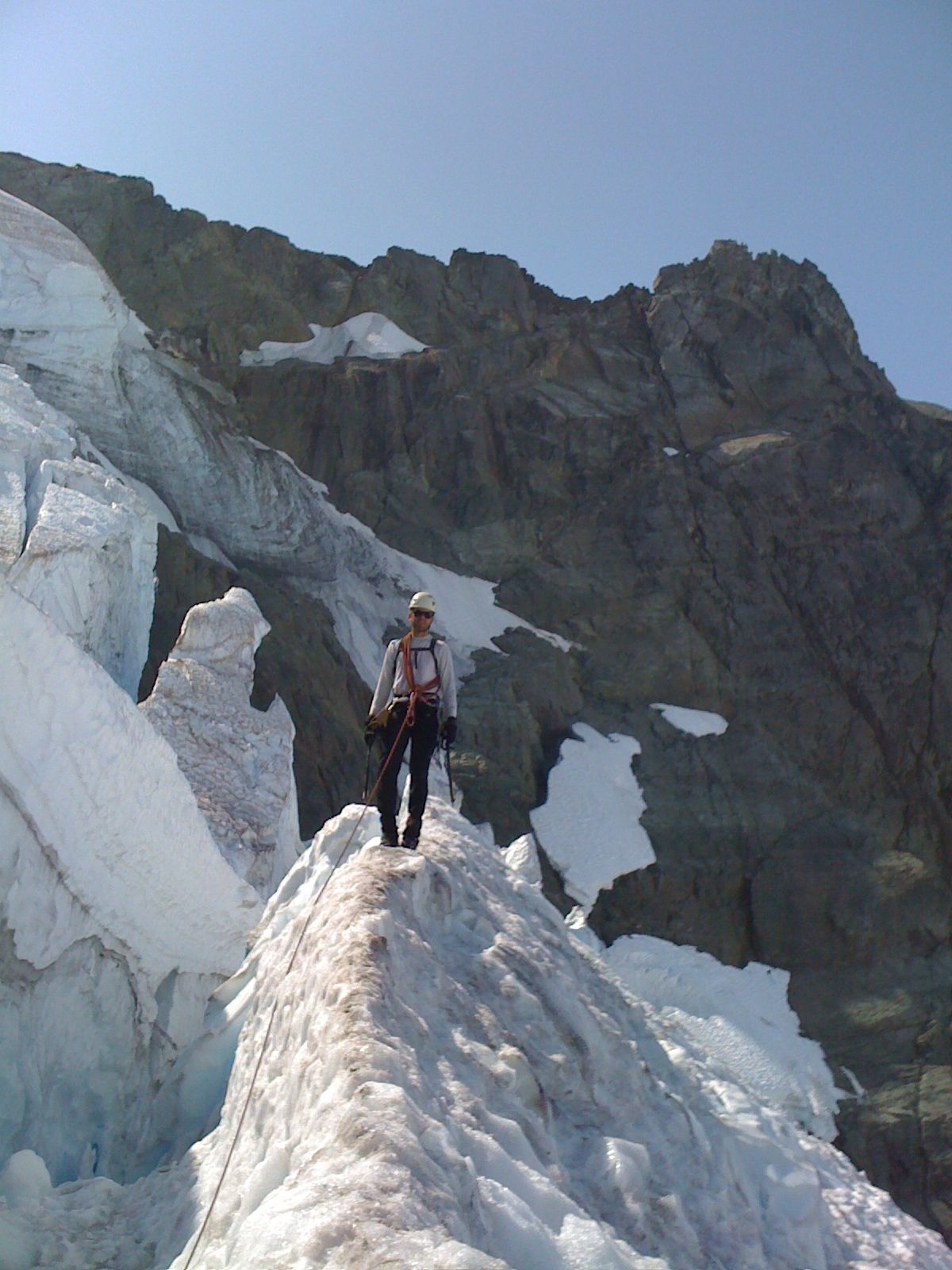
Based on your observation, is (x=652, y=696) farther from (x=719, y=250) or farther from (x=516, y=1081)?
(x=516, y=1081)

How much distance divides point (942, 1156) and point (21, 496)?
60.7 ft

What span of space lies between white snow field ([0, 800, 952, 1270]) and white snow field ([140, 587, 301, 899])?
8.13 feet

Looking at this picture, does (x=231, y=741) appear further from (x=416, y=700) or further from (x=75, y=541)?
(x=416, y=700)

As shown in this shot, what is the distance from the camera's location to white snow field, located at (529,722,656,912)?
77.0 feet

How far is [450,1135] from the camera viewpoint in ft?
11.5

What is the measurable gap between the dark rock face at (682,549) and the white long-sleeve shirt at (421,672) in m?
14.4

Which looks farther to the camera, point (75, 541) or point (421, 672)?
point (75, 541)

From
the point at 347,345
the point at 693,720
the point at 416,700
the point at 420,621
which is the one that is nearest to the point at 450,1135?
the point at 416,700

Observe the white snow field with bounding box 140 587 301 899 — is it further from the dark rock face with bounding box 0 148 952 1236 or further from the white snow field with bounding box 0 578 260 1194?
the dark rock face with bounding box 0 148 952 1236


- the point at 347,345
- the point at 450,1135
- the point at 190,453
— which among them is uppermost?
the point at 347,345

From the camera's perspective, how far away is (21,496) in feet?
37.7

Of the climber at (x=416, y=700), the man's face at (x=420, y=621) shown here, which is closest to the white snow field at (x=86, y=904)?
the climber at (x=416, y=700)

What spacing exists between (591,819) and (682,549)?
922 centimetres

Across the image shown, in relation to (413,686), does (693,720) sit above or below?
above
